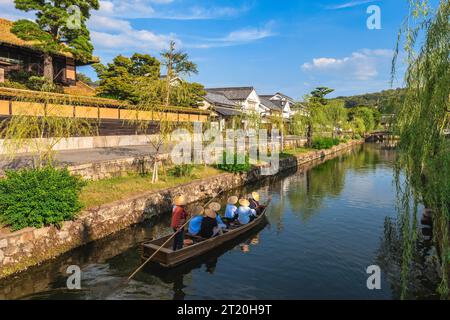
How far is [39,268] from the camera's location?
30.7 ft

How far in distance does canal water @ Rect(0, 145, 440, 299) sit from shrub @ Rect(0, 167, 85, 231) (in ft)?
4.52

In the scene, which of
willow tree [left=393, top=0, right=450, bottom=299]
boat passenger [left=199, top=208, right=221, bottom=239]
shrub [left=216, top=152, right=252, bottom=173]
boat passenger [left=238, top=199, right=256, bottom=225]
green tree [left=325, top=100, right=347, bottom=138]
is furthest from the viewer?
green tree [left=325, top=100, right=347, bottom=138]

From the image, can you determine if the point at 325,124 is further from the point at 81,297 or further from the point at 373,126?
the point at 81,297

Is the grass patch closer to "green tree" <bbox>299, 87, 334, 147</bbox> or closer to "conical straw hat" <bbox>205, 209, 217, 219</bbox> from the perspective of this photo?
"conical straw hat" <bbox>205, 209, 217, 219</bbox>

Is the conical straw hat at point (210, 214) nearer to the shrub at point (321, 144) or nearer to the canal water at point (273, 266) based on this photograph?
the canal water at point (273, 266)

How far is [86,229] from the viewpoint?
11.3 meters

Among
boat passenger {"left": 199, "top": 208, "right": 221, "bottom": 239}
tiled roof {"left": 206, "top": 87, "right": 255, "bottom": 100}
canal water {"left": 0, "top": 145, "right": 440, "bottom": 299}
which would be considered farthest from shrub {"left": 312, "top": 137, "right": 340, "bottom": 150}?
boat passenger {"left": 199, "top": 208, "right": 221, "bottom": 239}

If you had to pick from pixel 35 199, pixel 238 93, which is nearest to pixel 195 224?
pixel 35 199

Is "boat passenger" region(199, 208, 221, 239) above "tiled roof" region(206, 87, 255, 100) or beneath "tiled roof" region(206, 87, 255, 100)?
beneath

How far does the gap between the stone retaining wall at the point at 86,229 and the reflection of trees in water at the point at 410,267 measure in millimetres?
9342

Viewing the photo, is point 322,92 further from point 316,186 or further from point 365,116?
point 316,186

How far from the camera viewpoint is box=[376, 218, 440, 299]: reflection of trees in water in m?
8.49

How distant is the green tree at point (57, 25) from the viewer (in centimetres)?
2044
